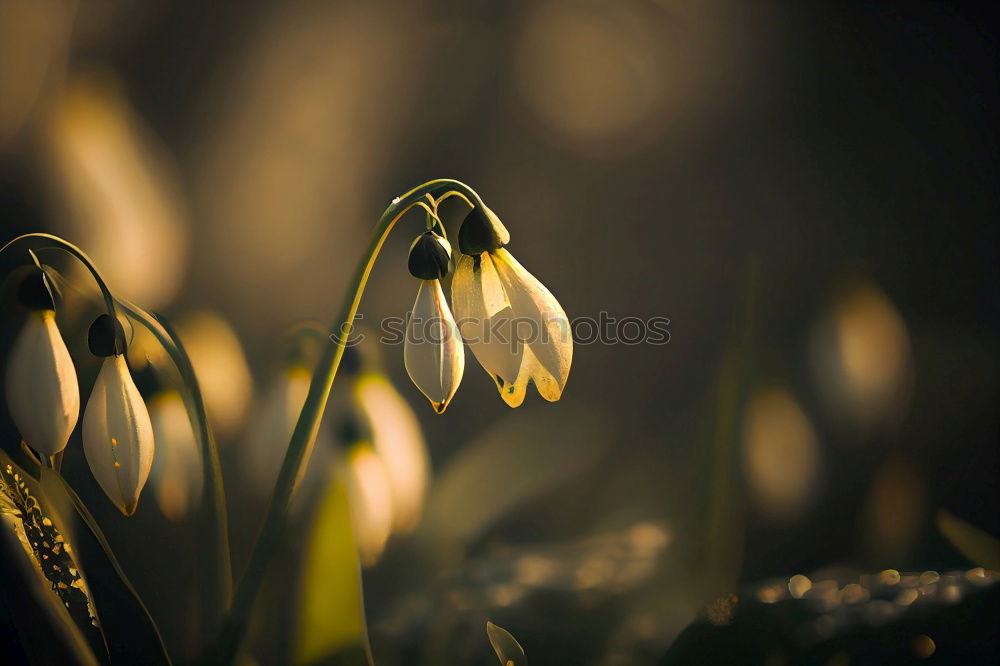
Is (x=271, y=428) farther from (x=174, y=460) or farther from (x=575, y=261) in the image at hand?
(x=575, y=261)

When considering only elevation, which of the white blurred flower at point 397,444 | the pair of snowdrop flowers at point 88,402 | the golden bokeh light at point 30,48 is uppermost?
the golden bokeh light at point 30,48

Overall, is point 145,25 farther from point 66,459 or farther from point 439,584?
point 439,584

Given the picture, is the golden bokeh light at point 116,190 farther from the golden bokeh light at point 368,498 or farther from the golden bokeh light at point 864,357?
the golden bokeh light at point 864,357

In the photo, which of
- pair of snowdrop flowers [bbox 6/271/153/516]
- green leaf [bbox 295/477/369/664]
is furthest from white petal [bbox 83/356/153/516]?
green leaf [bbox 295/477/369/664]

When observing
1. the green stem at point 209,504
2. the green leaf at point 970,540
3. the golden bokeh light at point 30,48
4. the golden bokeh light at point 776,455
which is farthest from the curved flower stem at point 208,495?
the green leaf at point 970,540

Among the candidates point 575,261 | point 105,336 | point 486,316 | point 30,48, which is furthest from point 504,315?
point 30,48

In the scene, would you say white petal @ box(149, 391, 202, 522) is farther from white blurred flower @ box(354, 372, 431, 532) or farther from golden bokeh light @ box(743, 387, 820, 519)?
golden bokeh light @ box(743, 387, 820, 519)
